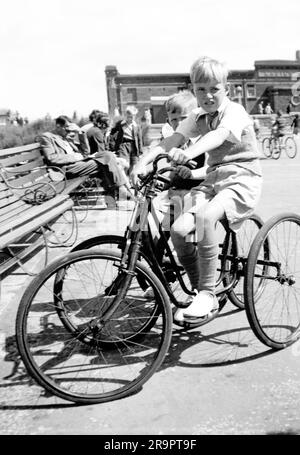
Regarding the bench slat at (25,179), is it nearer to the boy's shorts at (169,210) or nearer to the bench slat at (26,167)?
the bench slat at (26,167)

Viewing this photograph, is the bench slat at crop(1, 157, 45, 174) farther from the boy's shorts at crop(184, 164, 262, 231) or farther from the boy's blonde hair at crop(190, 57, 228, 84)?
the boy's blonde hair at crop(190, 57, 228, 84)

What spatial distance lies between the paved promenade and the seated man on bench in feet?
13.4

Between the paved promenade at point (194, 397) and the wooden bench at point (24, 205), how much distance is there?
44.4 inches

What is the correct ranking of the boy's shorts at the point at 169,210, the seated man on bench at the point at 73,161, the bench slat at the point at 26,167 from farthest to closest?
the seated man on bench at the point at 73,161
the bench slat at the point at 26,167
the boy's shorts at the point at 169,210

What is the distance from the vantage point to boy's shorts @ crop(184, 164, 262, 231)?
9.21 feet

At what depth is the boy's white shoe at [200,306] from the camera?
107 inches

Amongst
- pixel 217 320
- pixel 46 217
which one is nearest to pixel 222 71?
pixel 217 320

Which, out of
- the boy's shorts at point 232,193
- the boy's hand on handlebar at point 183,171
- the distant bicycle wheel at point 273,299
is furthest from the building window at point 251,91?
the boy's hand on handlebar at point 183,171

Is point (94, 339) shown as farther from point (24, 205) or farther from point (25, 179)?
point (25, 179)

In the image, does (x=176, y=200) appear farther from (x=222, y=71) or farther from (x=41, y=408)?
(x=41, y=408)

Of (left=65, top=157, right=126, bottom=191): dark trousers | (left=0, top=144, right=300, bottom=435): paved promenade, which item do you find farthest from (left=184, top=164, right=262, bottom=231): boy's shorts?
(left=65, top=157, right=126, bottom=191): dark trousers

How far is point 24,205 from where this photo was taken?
5832 mm

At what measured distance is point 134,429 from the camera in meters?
2.27
